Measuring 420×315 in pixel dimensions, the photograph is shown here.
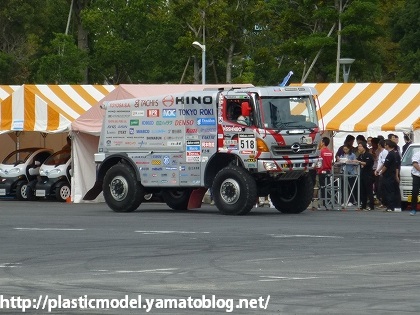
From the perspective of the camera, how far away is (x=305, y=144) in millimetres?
26344

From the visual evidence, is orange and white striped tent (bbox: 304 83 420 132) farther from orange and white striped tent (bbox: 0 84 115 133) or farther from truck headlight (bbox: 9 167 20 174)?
truck headlight (bbox: 9 167 20 174)

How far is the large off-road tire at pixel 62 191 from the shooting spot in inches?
1379

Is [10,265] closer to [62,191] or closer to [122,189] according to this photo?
[122,189]

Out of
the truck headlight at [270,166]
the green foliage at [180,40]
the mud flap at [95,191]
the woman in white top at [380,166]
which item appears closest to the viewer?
the truck headlight at [270,166]

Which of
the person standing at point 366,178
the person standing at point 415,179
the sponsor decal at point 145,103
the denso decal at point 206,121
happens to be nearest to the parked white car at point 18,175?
the sponsor decal at point 145,103

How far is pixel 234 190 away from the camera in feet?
85.0

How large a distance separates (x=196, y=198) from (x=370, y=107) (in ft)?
22.2

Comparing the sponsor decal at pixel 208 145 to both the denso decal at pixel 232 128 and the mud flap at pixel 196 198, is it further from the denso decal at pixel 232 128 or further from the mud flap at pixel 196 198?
the mud flap at pixel 196 198

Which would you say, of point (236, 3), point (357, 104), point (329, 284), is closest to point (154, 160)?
point (357, 104)

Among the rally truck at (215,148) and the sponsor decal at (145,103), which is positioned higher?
the sponsor decal at (145,103)

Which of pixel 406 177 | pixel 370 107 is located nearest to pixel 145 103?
pixel 406 177

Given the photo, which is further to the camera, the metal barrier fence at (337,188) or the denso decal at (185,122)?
the metal barrier fence at (337,188)

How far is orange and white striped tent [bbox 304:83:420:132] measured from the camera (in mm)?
31547

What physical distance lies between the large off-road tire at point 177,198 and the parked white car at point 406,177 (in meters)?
5.28
